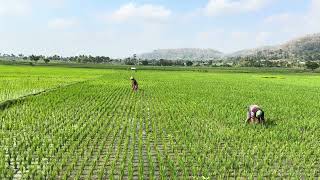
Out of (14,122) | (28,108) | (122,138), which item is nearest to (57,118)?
(14,122)

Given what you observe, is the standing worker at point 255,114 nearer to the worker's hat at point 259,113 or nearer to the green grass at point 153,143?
the worker's hat at point 259,113

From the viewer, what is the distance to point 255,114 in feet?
38.1

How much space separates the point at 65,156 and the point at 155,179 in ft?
7.08

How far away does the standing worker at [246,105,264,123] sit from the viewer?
1149 cm

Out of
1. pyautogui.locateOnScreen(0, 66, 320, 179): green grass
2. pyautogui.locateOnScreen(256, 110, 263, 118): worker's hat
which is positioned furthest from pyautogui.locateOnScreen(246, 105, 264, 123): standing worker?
pyautogui.locateOnScreen(0, 66, 320, 179): green grass

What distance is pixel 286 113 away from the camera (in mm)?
14758

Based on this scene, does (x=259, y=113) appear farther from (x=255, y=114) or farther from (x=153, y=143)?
(x=153, y=143)

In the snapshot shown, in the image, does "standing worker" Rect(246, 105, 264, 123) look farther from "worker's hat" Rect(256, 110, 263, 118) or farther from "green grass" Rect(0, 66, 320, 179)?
"green grass" Rect(0, 66, 320, 179)

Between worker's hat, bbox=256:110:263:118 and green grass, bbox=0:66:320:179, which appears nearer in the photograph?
green grass, bbox=0:66:320:179

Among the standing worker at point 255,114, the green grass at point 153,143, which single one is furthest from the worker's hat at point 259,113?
the green grass at point 153,143

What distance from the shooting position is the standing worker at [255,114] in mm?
11492

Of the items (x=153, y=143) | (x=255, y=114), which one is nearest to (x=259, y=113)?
(x=255, y=114)

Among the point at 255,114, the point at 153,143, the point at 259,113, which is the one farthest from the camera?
the point at 255,114

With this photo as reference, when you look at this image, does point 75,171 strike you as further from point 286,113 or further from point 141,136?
point 286,113
